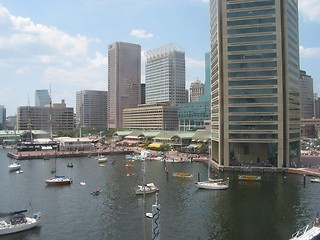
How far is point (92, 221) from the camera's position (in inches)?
2707

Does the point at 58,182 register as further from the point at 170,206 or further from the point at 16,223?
the point at 16,223

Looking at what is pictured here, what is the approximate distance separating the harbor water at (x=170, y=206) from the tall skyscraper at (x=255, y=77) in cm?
1488

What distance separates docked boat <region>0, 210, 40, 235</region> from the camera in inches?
2452

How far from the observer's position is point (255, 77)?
127812mm

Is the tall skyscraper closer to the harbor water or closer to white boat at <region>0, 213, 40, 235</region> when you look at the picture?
the harbor water

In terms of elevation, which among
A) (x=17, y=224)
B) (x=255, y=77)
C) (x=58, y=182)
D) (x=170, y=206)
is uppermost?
(x=255, y=77)

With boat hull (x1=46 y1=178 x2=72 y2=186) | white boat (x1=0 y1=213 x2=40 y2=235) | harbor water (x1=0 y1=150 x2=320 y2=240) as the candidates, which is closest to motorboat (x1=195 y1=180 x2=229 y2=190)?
harbor water (x1=0 y1=150 x2=320 y2=240)

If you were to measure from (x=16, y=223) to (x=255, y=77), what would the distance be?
94.0 m

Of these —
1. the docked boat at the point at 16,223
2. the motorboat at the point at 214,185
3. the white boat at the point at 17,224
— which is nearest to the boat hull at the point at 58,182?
the motorboat at the point at 214,185

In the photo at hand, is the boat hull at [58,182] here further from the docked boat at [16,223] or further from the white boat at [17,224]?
the white boat at [17,224]

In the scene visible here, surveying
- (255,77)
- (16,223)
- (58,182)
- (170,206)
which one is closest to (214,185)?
(170,206)

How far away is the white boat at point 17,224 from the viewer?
62250 millimetres

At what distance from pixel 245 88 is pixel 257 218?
68.5m

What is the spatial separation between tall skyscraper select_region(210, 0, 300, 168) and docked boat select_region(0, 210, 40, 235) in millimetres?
82020
